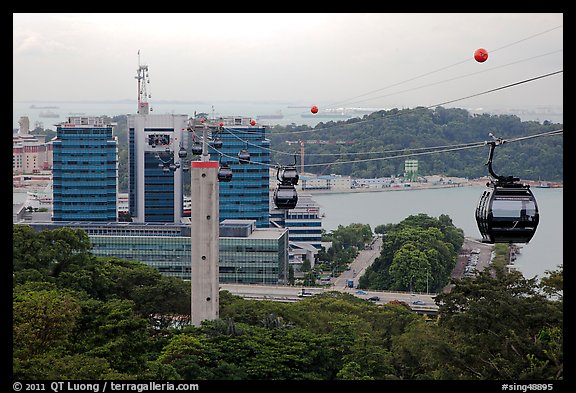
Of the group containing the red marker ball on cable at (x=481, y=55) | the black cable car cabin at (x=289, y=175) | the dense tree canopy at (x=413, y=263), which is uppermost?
the red marker ball on cable at (x=481, y=55)

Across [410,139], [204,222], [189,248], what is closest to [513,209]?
[204,222]

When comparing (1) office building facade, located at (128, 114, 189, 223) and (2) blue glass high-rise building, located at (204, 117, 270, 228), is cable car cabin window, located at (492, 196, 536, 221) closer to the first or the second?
(2) blue glass high-rise building, located at (204, 117, 270, 228)

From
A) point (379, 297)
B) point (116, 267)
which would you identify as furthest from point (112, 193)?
point (116, 267)

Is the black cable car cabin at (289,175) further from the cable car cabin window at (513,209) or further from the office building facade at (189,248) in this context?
the office building facade at (189,248)

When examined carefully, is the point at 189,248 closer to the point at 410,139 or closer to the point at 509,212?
the point at 509,212

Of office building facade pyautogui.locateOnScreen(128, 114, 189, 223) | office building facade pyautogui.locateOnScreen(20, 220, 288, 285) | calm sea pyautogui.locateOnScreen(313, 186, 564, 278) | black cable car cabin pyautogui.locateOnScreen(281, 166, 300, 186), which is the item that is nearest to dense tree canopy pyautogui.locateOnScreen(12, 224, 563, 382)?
black cable car cabin pyautogui.locateOnScreen(281, 166, 300, 186)

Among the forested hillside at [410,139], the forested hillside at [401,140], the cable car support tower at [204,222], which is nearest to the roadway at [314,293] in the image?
the cable car support tower at [204,222]
